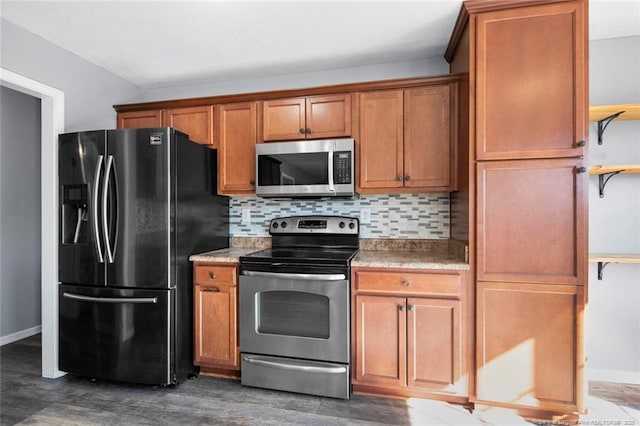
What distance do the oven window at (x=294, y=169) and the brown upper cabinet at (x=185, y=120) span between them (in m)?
0.56

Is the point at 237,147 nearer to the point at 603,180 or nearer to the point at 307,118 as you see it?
the point at 307,118

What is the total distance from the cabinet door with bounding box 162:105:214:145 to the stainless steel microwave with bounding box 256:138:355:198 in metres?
0.51

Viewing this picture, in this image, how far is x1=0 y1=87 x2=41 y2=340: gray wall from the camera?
3023mm

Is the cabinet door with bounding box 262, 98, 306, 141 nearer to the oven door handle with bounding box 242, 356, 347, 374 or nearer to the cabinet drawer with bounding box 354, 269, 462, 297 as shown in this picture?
the cabinet drawer with bounding box 354, 269, 462, 297

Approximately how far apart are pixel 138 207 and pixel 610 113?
3.12m

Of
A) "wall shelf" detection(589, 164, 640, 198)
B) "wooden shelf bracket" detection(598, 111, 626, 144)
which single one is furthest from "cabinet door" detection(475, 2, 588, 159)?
"wooden shelf bracket" detection(598, 111, 626, 144)

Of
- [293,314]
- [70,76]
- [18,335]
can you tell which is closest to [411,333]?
[293,314]

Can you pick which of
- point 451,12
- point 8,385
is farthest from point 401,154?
point 8,385

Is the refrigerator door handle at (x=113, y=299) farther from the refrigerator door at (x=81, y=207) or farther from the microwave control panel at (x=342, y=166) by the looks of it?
the microwave control panel at (x=342, y=166)

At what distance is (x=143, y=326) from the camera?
7.07 ft

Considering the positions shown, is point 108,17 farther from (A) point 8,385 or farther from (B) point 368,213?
(A) point 8,385

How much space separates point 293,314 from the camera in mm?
2137

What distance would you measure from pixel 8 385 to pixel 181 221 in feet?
5.43

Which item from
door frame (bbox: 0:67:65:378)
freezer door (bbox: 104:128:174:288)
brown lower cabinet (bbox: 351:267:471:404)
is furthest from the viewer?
door frame (bbox: 0:67:65:378)
